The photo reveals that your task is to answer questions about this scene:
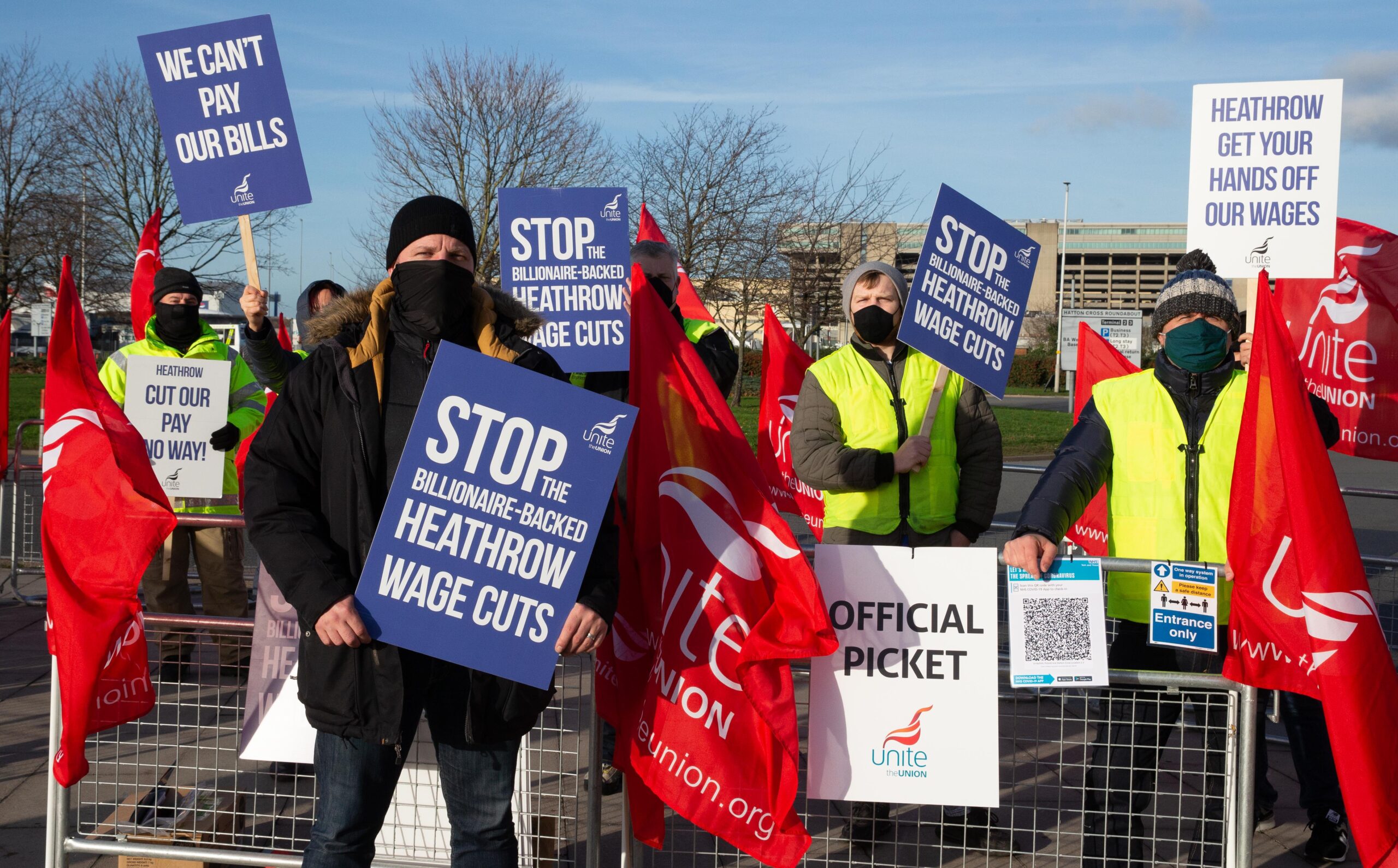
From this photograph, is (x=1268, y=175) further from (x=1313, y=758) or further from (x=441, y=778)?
(x=441, y=778)

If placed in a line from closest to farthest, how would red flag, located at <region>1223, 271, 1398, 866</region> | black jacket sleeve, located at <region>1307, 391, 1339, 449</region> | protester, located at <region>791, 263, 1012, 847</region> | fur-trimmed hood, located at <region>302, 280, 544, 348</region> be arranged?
fur-trimmed hood, located at <region>302, 280, 544, 348</region> < red flag, located at <region>1223, 271, 1398, 866</region> < black jacket sleeve, located at <region>1307, 391, 1339, 449</region> < protester, located at <region>791, 263, 1012, 847</region>

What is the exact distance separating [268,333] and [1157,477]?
5.26 m

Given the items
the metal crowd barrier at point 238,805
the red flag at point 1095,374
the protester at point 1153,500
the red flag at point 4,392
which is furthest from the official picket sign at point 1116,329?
the metal crowd barrier at point 238,805

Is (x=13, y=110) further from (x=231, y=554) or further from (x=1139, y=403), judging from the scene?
(x=1139, y=403)

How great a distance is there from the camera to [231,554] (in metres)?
6.63

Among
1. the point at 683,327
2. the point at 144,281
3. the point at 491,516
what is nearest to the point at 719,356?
the point at 683,327

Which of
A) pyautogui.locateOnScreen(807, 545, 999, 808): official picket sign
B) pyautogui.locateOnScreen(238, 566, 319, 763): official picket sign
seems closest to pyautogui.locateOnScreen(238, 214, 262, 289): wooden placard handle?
pyautogui.locateOnScreen(238, 566, 319, 763): official picket sign

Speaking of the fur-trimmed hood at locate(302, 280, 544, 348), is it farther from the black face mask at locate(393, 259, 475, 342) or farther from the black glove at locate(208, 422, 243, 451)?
the black glove at locate(208, 422, 243, 451)

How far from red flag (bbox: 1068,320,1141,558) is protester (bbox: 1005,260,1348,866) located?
3042 millimetres

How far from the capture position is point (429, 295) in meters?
2.89

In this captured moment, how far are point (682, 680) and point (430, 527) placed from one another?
913mm

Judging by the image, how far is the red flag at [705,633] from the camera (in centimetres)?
319

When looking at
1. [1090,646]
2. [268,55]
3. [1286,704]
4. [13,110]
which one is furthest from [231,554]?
[13,110]

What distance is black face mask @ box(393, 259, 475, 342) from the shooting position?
9.48 feet
